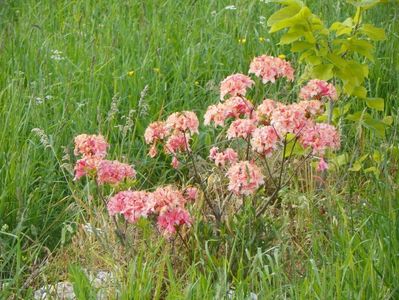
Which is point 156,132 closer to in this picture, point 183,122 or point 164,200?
point 183,122

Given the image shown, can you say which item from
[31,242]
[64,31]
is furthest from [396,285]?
[64,31]

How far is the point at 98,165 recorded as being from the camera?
3256mm

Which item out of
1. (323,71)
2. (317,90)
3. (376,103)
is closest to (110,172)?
(317,90)

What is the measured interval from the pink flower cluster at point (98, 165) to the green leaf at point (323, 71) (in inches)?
32.5

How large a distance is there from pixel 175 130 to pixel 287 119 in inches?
15.9

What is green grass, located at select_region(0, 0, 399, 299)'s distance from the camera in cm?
300

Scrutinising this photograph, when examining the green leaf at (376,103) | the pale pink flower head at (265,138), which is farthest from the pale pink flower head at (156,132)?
the green leaf at (376,103)

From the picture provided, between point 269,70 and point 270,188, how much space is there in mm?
723

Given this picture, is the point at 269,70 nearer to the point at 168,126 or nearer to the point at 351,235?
the point at 168,126

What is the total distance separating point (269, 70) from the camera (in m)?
3.37

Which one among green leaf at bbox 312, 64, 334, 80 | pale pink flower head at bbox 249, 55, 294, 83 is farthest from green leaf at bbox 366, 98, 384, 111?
pale pink flower head at bbox 249, 55, 294, 83

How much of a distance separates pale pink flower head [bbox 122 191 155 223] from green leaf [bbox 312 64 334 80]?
0.91m

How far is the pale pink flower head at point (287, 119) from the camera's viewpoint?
311 cm

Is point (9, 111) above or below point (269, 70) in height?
below
